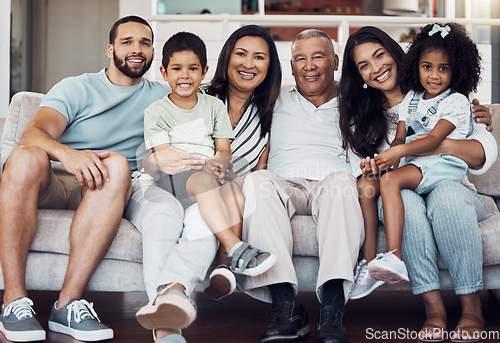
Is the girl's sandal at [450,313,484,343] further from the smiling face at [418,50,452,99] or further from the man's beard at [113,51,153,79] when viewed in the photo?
the man's beard at [113,51,153,79]

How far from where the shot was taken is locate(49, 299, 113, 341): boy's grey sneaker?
160 centimetres

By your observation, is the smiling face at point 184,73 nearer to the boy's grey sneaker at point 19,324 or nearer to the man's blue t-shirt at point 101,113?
the man's blue t-shirt at point 101,113

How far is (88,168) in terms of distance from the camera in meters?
1.70

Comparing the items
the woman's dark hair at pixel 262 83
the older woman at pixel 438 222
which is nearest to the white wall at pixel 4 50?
the woman's dark hair at pixel 262 83

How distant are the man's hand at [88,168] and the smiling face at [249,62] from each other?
29.0 inches

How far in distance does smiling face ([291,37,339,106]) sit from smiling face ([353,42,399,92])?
0.54 feet

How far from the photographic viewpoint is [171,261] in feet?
5.23

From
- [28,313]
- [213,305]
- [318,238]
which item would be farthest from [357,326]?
[28,313]

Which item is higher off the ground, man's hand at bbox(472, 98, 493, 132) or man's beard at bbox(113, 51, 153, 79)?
man's beard at bbox(113, 51, 153, 79)

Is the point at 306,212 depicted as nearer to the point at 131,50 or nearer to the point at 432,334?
the point at 432,334

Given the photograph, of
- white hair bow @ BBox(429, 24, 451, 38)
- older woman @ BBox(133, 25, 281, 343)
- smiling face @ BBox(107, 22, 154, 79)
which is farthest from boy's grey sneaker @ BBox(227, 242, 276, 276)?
white hair bow @ BBox(429, 24, 451, 38)

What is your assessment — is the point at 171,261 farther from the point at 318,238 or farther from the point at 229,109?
the point at 229,109

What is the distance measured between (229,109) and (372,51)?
1.97 feet

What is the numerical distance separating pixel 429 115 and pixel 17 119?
5.11 feet
